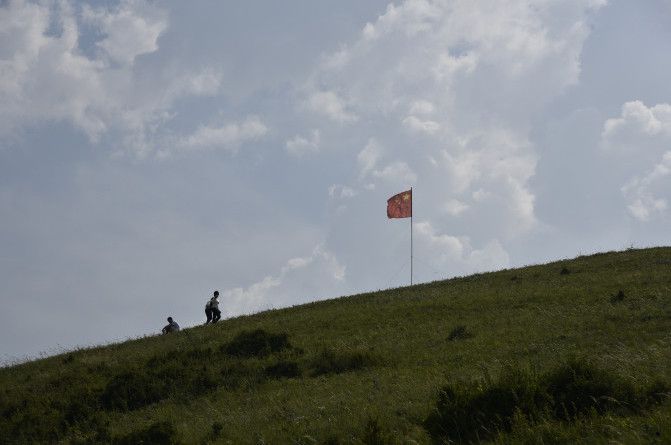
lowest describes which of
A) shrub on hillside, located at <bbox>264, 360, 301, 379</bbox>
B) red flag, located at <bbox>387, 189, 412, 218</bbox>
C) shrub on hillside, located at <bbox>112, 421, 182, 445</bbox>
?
shrub on hillside, located at <bbox>112, 421, 182, 445</bbox>

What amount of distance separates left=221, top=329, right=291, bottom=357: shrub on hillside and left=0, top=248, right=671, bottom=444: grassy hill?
0.25 feet

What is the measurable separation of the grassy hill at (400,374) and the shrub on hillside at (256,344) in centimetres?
7

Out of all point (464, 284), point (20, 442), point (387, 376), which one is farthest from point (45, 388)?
point (464, 284)

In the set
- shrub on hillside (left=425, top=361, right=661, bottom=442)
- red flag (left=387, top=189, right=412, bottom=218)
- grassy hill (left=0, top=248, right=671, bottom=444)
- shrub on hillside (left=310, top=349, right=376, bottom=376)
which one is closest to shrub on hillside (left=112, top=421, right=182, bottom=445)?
grassy hill (left=0, top=248, right=671, bottom=444)

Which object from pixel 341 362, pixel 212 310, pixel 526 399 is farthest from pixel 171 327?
pixel 526 399

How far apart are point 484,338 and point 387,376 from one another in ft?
14.8

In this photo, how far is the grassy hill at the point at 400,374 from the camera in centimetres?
1193

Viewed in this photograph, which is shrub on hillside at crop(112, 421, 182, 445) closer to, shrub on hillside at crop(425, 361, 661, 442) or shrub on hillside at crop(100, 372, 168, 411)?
shrub on hillside at crop(100, 372, 168, 411)

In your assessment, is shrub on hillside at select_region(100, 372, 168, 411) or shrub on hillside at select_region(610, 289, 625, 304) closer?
shrub on hillside at select_region(100, 372, 168, 411)

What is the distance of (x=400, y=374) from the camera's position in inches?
738

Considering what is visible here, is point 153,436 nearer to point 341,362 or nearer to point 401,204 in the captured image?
point 341,362

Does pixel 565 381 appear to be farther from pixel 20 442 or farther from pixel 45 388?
pixel 45 388

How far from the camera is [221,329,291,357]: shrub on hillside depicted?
994 inches

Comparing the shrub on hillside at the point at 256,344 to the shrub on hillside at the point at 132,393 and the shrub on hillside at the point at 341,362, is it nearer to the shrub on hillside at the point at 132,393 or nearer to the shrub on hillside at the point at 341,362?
the shrub on hillside at the point at 341,362
